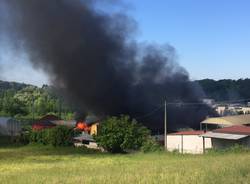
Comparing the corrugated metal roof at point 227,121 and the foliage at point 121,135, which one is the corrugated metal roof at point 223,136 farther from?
the corrugated metal roof at point 227,121

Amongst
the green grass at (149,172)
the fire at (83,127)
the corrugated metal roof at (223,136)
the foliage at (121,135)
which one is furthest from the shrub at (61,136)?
the green grass at (149,172)

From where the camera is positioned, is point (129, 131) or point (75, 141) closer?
point (129, 131)

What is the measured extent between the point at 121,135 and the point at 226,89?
7323cm

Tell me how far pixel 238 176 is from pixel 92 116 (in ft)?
227

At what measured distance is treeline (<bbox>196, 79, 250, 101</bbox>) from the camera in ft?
349

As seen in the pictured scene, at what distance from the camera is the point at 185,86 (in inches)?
3184

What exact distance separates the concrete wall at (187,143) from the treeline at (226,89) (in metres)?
54.0

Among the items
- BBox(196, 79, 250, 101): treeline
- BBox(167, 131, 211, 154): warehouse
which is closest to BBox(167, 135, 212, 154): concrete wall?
BBox(167, 131, 211, 154): warehouse

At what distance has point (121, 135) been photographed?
1929 inches

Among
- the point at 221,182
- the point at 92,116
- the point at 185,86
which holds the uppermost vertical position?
the point at 185,86

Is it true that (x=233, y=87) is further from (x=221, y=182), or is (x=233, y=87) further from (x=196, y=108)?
(x=221, y=182)

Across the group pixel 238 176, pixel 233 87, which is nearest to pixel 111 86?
pixel 233 87

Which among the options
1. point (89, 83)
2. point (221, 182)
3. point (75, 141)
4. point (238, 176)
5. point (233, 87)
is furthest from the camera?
point (233, 87)

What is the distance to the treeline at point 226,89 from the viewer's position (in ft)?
349
